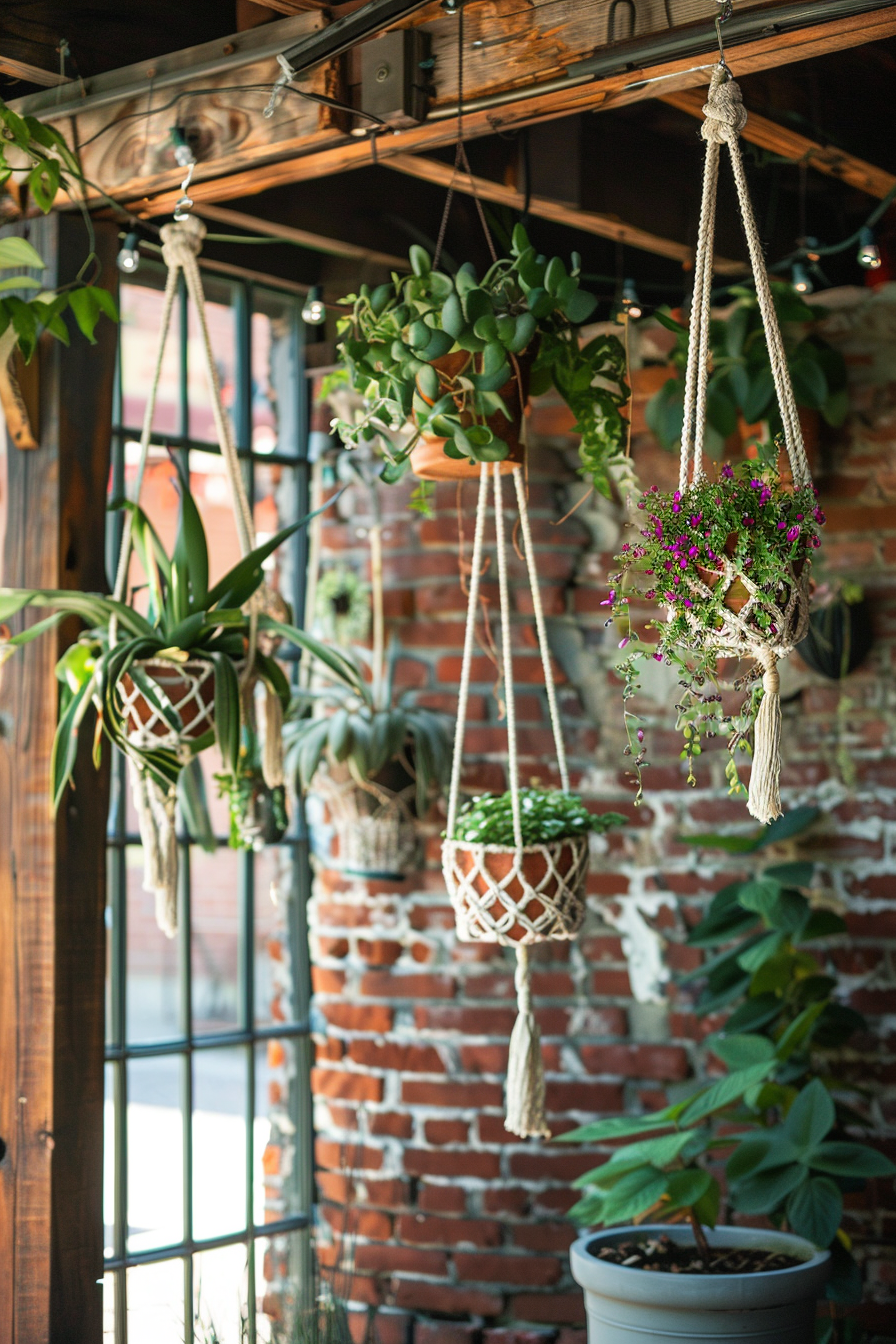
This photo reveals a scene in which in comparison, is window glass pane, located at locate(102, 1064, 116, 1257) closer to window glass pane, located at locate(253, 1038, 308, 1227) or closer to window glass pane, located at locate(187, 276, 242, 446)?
window glass pane, located at locate(253, 1038, 308, 1227)

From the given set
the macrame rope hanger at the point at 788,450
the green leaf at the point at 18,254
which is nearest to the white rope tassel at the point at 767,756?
the macrame rope hanger at the point at 788,450

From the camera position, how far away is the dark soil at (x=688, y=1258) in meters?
2.09

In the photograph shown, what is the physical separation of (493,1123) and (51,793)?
1.11m

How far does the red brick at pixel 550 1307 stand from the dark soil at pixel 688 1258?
0.38 metres

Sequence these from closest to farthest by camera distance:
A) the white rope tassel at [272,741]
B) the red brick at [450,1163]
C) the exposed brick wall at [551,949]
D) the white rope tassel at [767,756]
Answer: the white rope tassel at [767,756] < the white rope tassel at [272,741] < the exposed brick wall at [551,949] < the red brick at [450,1163]

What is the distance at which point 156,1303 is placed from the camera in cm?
254

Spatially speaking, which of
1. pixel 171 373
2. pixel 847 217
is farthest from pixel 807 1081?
pixel 171 373

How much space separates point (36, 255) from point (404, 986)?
144 cm

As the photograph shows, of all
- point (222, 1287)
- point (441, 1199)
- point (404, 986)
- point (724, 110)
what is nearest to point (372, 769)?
point (404, 986)

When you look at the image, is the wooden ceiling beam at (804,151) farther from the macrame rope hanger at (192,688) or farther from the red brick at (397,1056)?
the red brick at (397,1056)

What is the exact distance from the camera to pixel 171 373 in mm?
5578

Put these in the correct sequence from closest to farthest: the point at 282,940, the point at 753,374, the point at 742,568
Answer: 1. the point at 742,568
2. the point at 753,374
3. the point at 282,940

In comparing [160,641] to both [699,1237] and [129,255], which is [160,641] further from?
[699,1237]

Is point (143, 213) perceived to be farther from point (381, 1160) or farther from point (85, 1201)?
point (381, 1160)
